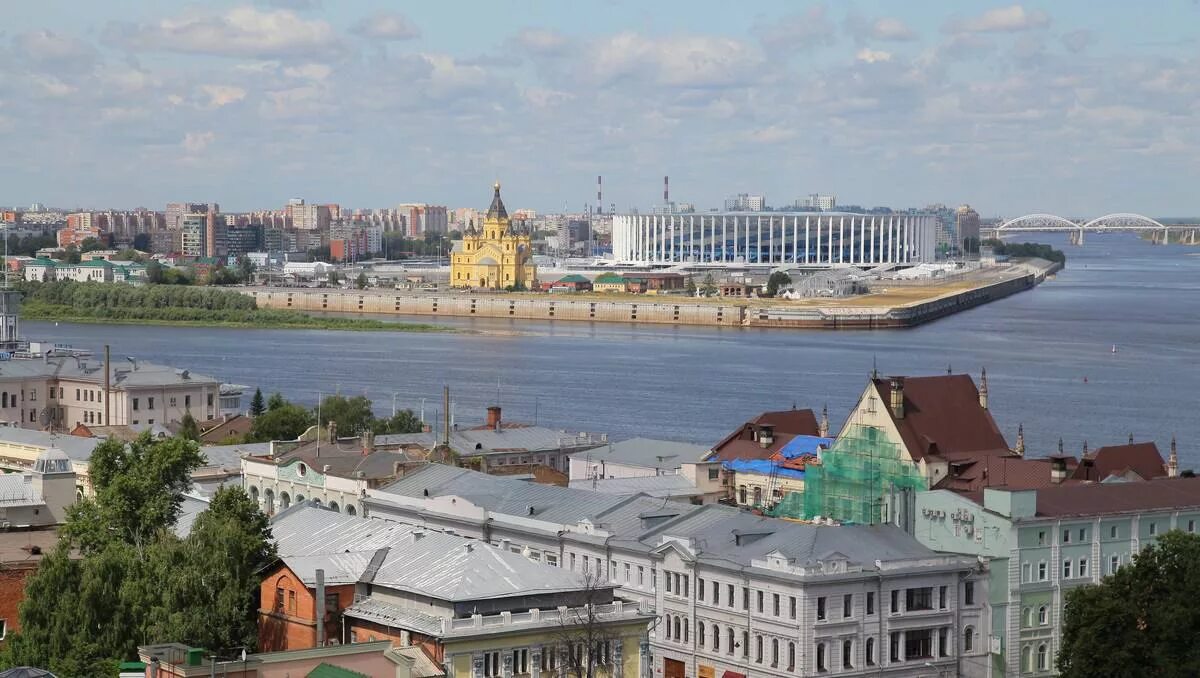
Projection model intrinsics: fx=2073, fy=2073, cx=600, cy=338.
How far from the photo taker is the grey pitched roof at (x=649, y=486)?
22.0 m

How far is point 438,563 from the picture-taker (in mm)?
15242

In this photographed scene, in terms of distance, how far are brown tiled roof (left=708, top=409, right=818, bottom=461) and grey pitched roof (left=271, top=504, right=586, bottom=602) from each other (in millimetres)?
7637

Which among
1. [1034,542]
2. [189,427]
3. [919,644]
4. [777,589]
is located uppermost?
[1034,542]

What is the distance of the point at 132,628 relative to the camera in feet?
48.9

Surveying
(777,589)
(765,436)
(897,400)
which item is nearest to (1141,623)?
(777,589)

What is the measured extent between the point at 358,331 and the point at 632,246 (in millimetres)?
51519

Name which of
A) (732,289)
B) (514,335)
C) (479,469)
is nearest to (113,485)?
(479,469)

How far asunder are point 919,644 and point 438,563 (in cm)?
443

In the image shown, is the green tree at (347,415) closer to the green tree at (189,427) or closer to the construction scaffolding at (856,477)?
the green tree at (189,427)

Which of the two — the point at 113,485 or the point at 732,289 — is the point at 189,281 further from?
the point at 113,485

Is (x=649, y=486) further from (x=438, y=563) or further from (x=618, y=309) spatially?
(x=618, y=309)

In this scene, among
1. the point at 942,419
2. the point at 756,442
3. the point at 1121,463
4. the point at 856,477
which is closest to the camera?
the point at 856,477

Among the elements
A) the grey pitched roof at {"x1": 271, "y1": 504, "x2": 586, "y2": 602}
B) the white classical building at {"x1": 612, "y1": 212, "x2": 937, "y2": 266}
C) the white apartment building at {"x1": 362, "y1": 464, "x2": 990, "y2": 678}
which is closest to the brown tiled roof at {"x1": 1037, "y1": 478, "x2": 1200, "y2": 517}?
the white apartment building at {"x1": 362, "y1": 464, "x2": 990, "y2": 678}

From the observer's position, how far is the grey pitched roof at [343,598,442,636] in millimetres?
14156
